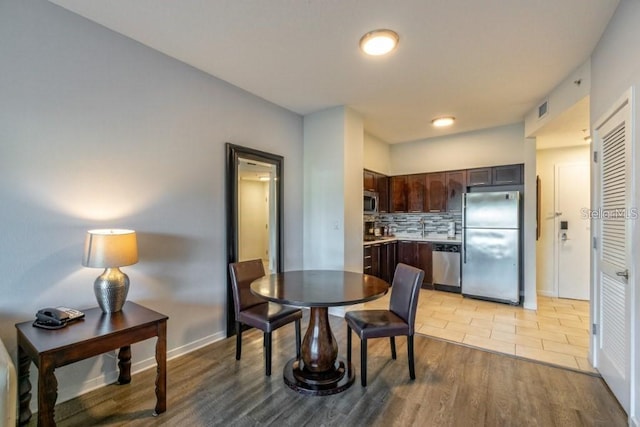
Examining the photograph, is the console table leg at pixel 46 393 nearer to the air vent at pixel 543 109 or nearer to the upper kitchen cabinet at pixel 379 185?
the upper kitchen cabinet at pixel 379 185

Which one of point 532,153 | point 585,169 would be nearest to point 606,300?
point 532,153

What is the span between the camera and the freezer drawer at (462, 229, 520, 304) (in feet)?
13.8

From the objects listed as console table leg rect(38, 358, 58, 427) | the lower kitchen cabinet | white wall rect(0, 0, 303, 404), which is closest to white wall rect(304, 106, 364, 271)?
the lower kitchen cabinet

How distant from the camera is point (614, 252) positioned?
207 cm

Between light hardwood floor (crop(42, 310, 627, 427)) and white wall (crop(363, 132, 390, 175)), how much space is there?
3.32 m

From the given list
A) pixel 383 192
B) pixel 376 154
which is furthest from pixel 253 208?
pixel 383 192

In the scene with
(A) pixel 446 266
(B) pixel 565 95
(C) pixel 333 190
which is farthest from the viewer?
(A) pixel 446 266

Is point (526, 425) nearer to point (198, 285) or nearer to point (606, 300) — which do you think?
point (606, 300)

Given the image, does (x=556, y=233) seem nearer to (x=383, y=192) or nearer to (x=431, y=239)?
(x=431, y=239)

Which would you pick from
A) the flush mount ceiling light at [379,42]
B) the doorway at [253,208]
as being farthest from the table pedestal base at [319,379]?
the flush mount ceiling light at [379,42]

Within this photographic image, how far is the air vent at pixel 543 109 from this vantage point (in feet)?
11.2

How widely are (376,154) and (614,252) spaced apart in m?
3.67

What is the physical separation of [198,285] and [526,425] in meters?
2.72

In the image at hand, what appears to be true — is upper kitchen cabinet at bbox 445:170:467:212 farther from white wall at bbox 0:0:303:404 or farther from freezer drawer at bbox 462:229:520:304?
white wall at bbox 0:0:303:404
